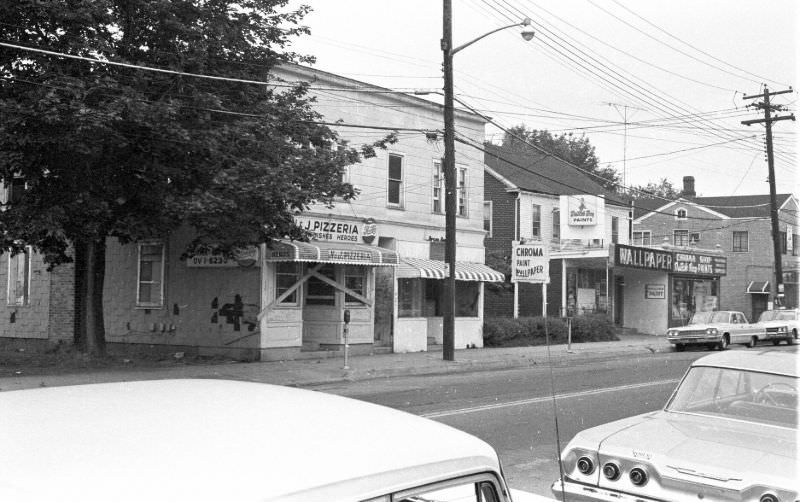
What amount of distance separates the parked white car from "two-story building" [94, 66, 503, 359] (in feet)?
41.7

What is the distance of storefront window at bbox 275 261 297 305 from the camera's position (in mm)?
20984

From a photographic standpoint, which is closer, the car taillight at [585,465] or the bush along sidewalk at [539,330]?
the car taillight at [585,465]

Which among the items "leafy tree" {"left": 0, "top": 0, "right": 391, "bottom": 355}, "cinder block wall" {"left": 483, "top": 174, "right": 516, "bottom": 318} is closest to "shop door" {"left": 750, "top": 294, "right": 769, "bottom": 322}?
"cinder block wall" {"left": 483, "top": 174, "right": 516, "bottom": 318}

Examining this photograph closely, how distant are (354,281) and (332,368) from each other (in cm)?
431

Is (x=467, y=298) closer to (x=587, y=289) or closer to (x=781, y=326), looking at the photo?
(x=587, y=289)

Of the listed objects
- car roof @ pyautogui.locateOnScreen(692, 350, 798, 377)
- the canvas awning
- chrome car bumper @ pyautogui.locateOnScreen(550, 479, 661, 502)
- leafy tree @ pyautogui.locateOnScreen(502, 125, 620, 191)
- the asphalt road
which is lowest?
the asphalt road

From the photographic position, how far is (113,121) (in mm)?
15188

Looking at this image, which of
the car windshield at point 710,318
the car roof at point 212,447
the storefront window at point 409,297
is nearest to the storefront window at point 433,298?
the storefront window at point 409,297

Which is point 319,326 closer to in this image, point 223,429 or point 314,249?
point 314,249

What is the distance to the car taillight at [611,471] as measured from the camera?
5.40m

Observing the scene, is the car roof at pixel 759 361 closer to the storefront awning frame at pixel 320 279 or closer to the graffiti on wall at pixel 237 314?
the storefront awning frame at pixel 320 279

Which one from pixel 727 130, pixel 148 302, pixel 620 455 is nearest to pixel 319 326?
pixel 148 302

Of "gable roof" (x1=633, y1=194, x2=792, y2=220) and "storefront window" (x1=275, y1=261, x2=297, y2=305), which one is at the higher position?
"gable roof" (x1=633, y1=194, x2=792, y2=220)

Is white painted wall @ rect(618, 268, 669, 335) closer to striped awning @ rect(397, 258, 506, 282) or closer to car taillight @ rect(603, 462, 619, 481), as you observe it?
striped awning @ rect(397, 258, 506, 282)
